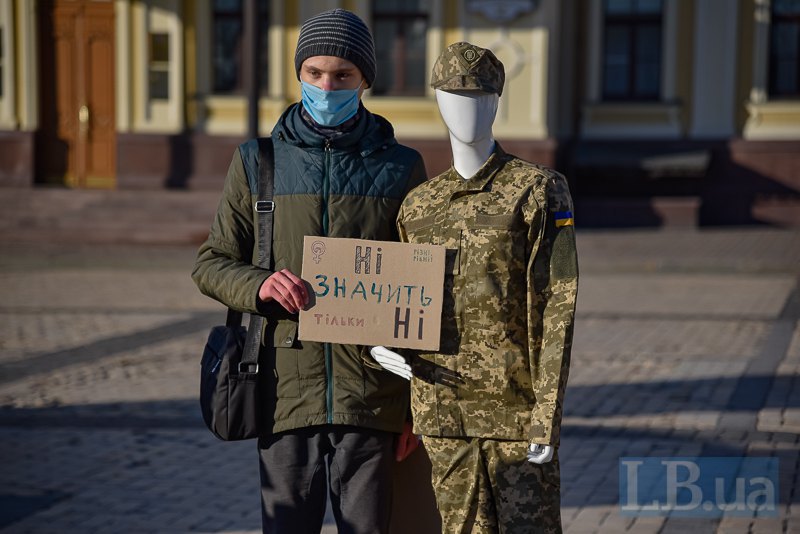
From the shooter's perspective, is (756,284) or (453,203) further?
(756,284)

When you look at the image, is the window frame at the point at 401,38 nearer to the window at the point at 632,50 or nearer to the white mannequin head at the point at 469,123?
the window at the point at 632,50

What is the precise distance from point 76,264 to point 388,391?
41.7 ft

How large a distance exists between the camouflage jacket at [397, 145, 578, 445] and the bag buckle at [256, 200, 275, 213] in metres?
0.49

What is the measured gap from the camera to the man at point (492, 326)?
3119 millimetres

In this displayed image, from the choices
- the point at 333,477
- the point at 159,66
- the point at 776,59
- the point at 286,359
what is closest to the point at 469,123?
the point at 286,359

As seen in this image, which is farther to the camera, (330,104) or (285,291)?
(330,104)

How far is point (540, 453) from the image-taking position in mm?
3066

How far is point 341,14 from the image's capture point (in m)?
3.51

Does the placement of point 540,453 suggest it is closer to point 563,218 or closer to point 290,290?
point 563,218

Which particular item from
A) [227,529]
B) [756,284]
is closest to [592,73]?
[756,284]

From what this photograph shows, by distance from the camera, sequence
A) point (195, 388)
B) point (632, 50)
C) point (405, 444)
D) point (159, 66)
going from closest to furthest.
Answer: point (405, 444)
point (195, 388)
point (159, 66)
point (632, 50)

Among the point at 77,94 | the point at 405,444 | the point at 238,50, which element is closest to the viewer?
the point at 405,444

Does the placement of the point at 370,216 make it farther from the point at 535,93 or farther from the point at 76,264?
the point at 535,93

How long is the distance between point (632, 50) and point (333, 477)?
17.6 meters
